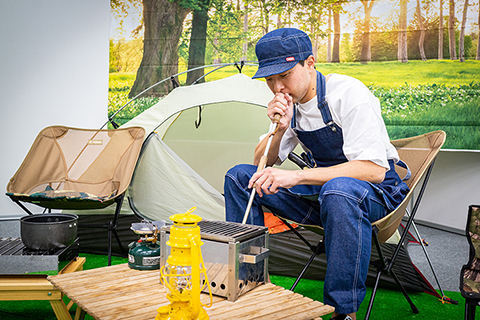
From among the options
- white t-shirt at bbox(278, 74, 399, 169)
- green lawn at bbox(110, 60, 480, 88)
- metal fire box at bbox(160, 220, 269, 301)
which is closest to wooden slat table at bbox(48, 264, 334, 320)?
metal fire box at bbox(160, 220, 269, 301)

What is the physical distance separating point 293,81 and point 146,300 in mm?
783

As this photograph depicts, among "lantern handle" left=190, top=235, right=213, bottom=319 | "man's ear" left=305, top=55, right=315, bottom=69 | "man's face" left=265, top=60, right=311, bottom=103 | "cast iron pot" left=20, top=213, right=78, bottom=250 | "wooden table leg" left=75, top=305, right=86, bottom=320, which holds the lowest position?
"wooden table leg" left=75, top=305, right=86, bottom=320

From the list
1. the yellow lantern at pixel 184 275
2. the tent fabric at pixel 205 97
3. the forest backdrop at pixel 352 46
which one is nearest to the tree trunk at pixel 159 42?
the forest backdrop at pixel 352 46

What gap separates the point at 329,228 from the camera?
3.49 ft

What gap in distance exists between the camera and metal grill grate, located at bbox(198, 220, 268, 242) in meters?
0.93

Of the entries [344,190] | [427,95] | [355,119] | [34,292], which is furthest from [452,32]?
[34,292]

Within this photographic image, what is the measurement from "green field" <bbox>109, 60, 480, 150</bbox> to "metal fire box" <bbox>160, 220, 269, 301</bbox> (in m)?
3.10

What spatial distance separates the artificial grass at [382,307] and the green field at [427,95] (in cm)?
216

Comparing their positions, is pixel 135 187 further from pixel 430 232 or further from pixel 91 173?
pixel 430 232

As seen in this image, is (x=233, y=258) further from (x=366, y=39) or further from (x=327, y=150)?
(x=366, y=39)

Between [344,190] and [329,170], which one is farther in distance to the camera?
[329,170]

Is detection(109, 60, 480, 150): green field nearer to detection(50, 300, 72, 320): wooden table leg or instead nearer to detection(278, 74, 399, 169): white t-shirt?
detection(278, 74, 399, 169): white t-shirt

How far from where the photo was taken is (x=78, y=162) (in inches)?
96.3

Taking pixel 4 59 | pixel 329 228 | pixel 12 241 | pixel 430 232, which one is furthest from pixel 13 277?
pixel 430 232
